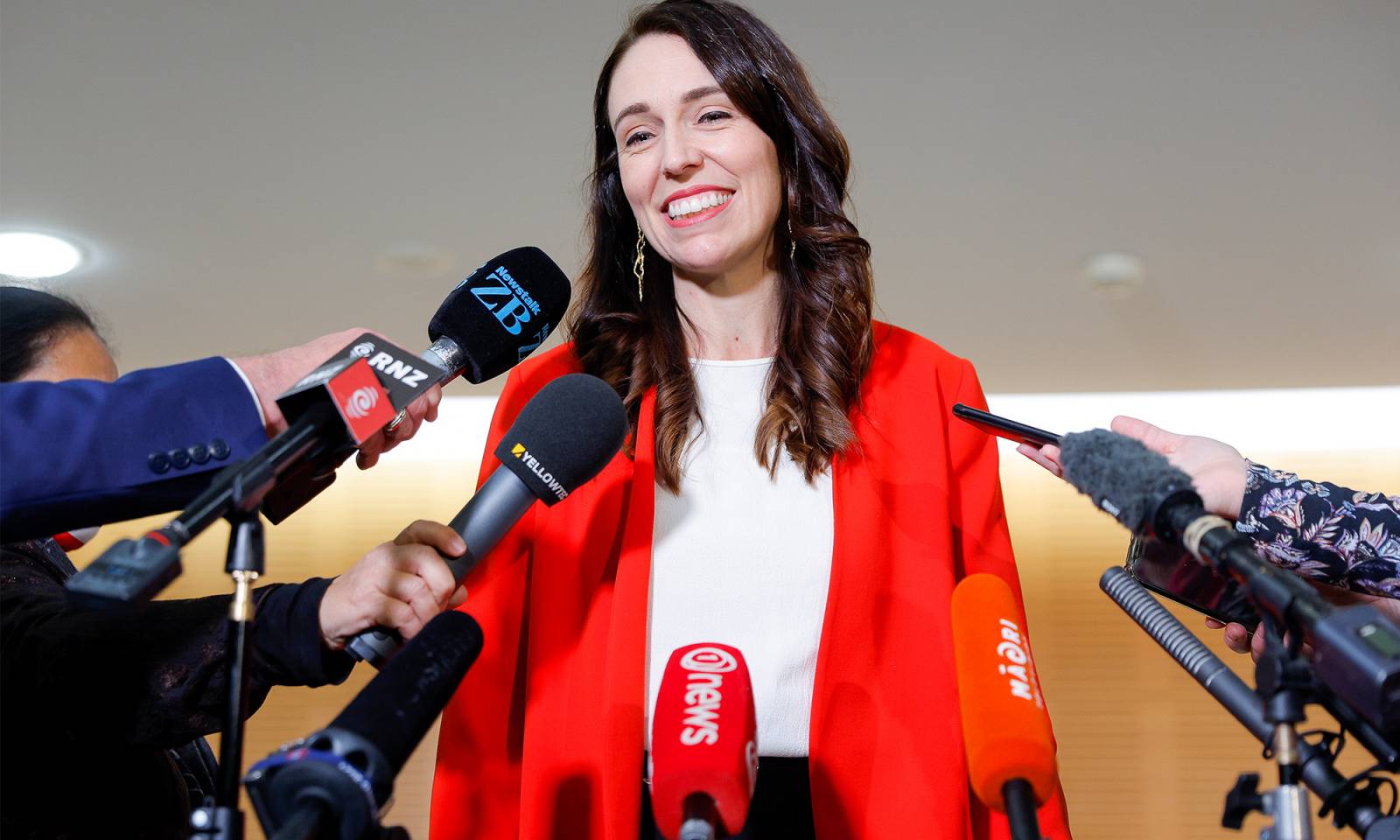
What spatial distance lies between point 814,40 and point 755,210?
209cm

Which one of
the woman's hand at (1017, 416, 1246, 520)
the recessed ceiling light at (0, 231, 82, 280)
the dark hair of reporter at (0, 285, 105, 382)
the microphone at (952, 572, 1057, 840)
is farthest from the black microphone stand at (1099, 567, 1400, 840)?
the recessed ceiling light at (0, 231, 82, 280)

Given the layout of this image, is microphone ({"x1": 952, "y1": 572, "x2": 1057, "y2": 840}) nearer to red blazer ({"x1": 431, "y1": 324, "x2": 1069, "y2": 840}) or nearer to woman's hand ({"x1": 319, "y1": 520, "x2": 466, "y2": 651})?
red blazer ({"x1": 431, "y1": 324, "x2": 1069, "y2": 840})

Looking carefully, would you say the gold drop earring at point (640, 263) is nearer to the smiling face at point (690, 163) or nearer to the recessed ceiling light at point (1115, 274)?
the smiling face at point (690, 163)

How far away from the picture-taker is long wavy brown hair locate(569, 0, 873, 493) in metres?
1.72

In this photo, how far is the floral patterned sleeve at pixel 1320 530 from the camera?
4.53 ft

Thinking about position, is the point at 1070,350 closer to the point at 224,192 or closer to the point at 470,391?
the point at 470,391

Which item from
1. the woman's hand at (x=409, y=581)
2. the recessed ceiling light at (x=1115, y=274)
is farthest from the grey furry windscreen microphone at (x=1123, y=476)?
the recessed ceiling light at (x=1115, y=274)

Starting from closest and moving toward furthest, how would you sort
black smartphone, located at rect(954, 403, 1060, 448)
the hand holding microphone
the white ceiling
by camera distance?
the hand holding microphone, black smartphone, located at rect(954, 403, 1060, 448), the white ceiling

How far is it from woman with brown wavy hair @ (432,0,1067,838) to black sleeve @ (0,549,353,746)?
28 centimetres

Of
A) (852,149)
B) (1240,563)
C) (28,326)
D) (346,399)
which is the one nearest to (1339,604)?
(1240,563)

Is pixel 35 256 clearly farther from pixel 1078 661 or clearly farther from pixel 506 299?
pixel 1078 661

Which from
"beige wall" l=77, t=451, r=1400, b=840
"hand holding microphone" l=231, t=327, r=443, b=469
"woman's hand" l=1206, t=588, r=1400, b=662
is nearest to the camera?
"hand holding microphone" l=231, t=327, r=443, b=469

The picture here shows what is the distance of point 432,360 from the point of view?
51.1 inches

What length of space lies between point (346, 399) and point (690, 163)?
0.79m
